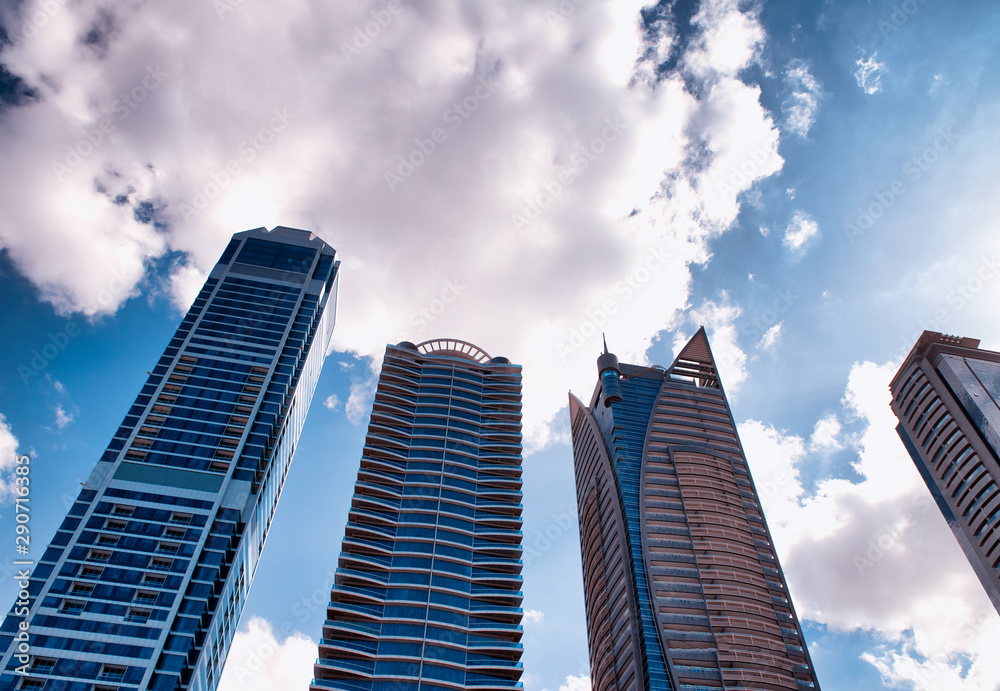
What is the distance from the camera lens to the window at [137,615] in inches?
3157

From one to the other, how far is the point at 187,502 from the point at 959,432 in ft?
414

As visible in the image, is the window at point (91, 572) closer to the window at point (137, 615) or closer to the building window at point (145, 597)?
the building window at point (145, 597)

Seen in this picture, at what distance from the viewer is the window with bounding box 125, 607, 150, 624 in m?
80.2

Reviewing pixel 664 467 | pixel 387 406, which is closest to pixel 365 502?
pixel 387 406

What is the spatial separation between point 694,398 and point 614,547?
40501 millimetres

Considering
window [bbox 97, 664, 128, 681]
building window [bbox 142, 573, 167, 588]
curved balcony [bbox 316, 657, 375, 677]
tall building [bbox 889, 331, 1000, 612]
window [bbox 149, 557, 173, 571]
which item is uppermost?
tall building [bbox 889, 331, 1000, 612]

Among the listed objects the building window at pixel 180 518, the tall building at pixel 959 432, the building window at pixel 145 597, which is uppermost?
the tall building at pixel 959 432

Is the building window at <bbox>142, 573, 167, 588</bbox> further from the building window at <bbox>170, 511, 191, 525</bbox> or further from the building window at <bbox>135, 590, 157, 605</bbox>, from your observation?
the building window at <bbox>170, 511, 191, 525</bbox>

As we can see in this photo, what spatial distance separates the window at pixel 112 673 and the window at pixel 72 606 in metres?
8.64

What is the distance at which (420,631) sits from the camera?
93.6 meters

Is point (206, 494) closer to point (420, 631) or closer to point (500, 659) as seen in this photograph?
point (420, 631)

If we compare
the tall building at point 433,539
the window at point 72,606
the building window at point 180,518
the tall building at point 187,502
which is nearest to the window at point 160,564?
the tall building at point 187,502

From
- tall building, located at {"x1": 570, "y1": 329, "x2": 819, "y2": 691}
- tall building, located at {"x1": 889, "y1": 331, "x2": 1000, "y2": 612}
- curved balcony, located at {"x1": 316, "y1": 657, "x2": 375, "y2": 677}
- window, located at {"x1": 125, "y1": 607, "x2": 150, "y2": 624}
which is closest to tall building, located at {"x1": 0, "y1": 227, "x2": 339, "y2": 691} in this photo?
window, located at {"x1": 125, "y1": 607, "x2": 150, "y2": 624}

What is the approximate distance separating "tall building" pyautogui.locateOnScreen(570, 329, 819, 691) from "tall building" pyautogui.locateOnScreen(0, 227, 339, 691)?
58737 mm
